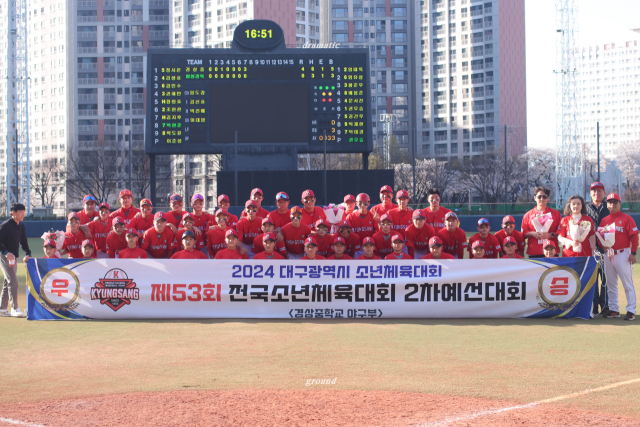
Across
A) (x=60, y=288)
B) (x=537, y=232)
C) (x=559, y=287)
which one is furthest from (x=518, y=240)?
(x=60, y=288)

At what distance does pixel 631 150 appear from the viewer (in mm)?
100500

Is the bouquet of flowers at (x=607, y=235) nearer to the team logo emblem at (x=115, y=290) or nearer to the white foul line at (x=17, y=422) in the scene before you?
the team logo emblem at (x=115, y=290)

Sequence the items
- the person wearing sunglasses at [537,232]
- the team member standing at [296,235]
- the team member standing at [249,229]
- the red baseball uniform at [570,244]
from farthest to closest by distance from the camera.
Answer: the team member standing at [249,229], the team member standing at [296,235], the person wearing sunglasses at [537,232], the red baseball uniform at [570,244]

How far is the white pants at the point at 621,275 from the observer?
29.6 ft

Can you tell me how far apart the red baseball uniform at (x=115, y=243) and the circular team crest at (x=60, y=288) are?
2.72 feet

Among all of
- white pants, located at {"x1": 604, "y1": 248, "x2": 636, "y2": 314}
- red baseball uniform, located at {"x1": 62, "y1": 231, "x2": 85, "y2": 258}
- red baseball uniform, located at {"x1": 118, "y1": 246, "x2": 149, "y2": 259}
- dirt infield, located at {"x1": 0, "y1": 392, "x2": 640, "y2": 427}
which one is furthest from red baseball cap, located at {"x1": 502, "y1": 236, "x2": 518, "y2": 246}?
red baseball uniform, located at {"x1": 62, "y1": 231, "x2": 85, "y2": 258}

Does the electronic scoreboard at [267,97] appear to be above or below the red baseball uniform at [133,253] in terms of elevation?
above

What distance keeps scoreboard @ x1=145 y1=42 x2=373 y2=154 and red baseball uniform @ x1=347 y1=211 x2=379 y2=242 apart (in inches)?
580

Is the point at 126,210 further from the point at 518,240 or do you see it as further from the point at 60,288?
the point at 518,240

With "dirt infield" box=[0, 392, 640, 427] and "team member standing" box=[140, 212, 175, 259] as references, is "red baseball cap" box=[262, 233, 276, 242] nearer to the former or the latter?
"team member standing" box=[140, 212, 175, 259]

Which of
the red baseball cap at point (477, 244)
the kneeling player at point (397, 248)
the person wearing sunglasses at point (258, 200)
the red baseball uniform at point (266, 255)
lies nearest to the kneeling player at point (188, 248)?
the red baseball uniform at point (266, 255)

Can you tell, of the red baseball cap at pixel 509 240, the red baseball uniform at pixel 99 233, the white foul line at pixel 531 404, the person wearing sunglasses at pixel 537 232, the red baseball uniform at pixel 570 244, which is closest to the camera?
the white foul line at pixel 531 404

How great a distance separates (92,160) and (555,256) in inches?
2550

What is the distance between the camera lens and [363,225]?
1088 centimetres
